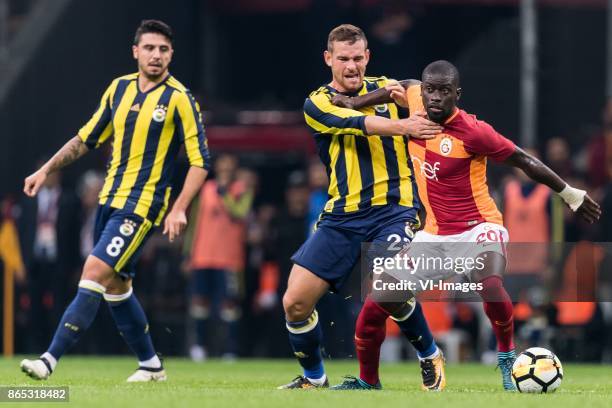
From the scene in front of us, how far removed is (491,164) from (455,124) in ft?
26.1

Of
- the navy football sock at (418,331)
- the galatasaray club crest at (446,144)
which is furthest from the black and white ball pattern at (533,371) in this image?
the galatasaray club crest at (446,144)

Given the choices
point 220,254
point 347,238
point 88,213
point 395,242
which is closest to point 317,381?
point 347,238

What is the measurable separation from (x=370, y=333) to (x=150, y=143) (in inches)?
82.0

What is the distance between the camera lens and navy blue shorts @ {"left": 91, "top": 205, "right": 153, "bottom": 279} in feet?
34.9

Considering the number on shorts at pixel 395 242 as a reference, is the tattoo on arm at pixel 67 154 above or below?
above

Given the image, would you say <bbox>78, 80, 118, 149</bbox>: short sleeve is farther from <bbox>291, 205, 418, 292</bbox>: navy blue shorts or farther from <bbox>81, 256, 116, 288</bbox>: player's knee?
<bbox>291, 205, 418, 292</bbox>: navy blue shorts

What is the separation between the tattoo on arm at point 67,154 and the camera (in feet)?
35.9

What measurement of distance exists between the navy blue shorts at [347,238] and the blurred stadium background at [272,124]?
5.51 metres

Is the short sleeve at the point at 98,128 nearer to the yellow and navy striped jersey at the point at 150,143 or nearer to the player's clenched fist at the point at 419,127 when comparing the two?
the yellow and navy striped jersey at the point at 150,143

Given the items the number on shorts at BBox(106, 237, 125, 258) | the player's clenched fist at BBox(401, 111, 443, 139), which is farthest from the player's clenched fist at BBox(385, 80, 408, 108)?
the number on shorts at BBox(106, 237, 125, 258)

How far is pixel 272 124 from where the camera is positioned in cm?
1942

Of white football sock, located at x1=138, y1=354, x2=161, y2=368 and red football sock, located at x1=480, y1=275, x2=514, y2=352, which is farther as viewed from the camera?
white football sock, located at x1=138, y1=354, x2=161, y2=368

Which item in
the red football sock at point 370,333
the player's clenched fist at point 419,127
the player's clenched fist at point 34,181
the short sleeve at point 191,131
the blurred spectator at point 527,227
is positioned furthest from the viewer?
the blurred spectator at point 527,227

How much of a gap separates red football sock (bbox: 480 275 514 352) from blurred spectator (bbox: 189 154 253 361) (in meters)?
6.61
